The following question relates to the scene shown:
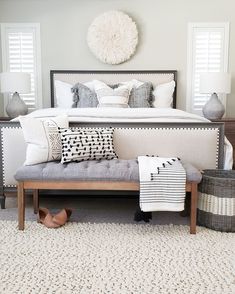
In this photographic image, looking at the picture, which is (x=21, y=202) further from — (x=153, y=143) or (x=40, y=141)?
(x=153, y=143)

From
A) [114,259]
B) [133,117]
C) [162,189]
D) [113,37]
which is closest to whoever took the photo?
[114,259]

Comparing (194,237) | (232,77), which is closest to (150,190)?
(194,237)

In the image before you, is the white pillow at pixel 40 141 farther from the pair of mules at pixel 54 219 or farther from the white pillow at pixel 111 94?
the white pillow at pixel 111 94

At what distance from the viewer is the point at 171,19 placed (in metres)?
5.45

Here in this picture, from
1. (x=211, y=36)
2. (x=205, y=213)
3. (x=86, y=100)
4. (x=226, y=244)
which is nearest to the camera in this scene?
(x=226, y=244)

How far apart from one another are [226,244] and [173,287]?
77 cm

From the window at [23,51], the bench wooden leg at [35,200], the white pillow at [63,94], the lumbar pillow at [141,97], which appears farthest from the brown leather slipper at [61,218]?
the window at [23,51]

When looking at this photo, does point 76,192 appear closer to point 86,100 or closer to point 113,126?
point 113,126

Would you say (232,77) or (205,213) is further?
(232,77)

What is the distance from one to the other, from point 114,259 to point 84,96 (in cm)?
308

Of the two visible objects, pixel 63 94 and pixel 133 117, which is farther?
pixel 63 94

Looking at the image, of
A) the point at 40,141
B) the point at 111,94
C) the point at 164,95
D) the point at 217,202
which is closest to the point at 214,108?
the point at 164,95

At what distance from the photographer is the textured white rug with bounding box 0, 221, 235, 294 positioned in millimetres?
1995

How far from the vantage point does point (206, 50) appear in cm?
545
